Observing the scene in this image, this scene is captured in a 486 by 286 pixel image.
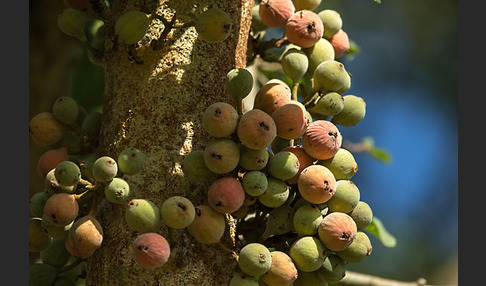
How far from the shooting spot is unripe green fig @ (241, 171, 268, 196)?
1.61 meters

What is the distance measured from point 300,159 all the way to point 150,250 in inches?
19.0

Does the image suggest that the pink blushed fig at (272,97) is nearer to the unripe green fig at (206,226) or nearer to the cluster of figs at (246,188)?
the cluster of figs at (246,188)

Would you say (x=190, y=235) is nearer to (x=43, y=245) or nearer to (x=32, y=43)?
(x=43, y=245)

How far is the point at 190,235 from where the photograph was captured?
→ 163cm

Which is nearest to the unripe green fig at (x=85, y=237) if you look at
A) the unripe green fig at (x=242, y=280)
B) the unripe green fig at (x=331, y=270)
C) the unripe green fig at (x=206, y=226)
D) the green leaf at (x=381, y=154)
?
the unripe green fig at (x=206, y=226)

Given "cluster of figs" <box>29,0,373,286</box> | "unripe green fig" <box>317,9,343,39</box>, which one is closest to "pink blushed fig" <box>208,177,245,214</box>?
"cluster of figs" <box>29,0,373,286</box>

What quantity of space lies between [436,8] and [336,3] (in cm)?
134

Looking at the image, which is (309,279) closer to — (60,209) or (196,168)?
(196,168)

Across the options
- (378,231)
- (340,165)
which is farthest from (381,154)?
(340,165)

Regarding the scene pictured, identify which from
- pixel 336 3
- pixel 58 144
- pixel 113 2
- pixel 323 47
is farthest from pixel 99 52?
pixel 336 3

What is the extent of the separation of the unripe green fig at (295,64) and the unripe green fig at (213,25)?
0.27 meters

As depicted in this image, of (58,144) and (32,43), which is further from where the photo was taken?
(32,43)

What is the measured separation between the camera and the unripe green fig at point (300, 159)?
1724 millimetres

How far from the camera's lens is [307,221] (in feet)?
5.47
